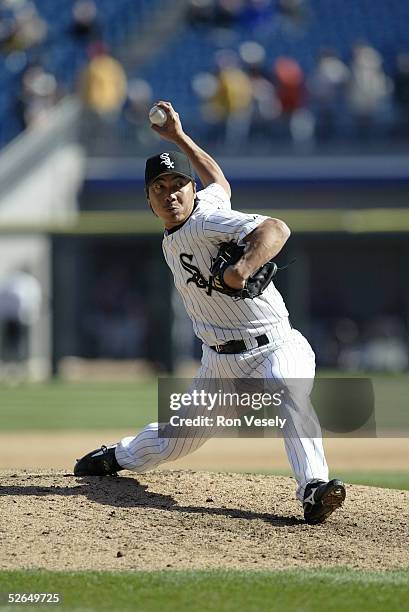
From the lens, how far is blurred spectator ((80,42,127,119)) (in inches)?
641

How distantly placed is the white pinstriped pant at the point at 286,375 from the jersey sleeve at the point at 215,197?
0.55 metres

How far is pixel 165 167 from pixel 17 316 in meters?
9.85

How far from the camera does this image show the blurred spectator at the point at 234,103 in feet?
53.0

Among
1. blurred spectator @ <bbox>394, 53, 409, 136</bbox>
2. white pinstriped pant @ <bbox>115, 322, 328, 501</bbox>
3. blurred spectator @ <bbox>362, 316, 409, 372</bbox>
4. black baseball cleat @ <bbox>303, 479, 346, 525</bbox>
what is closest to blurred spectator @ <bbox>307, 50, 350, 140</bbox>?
blurred spectator @ <bbox>394, 53, 409, 136</bbox>

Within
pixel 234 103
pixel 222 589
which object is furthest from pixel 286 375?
pixel 234 103

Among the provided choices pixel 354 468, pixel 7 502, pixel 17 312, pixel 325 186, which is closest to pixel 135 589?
pixel 7 502

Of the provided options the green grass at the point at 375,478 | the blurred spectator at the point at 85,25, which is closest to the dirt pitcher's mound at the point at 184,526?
the green grass at the point at 375,478

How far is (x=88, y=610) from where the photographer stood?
354 cm

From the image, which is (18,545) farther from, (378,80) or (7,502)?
(378,80)

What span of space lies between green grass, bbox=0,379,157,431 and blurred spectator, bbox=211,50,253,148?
3929 mm

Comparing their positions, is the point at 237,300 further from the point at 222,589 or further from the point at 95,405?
the point at 95,405

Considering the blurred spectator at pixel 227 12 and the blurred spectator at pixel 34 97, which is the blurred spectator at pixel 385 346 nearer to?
the blurred spectator at pixel 227 12

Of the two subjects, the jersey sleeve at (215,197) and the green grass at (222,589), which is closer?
the green grass at (222,589)

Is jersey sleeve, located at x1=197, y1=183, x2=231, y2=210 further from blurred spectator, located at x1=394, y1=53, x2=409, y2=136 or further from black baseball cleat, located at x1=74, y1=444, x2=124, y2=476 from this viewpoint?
blurred spectator, located at x1=394, y1=53, x2=409, y2=136
